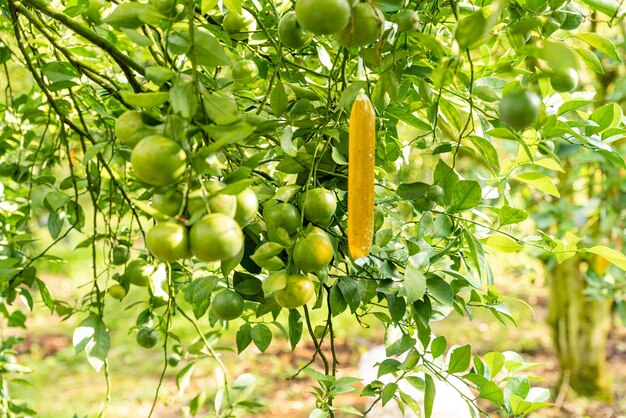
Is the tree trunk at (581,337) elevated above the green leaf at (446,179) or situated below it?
below

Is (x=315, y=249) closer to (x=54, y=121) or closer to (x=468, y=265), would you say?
(x=468, y=265)

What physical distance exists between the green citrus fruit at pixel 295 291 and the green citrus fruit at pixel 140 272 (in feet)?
1.63

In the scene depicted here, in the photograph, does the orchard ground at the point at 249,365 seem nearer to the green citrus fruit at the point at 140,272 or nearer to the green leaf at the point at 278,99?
the green citrus fruit at the point at 140,272

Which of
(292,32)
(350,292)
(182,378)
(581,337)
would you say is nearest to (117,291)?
(182,378)

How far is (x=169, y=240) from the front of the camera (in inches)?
15.9

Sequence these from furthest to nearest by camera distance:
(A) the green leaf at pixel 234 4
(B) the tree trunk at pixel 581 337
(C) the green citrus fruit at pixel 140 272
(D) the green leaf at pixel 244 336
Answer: (B) the tree trunk at pixel 581 337, (C) the green citrus fruit at pixel 140 272, (D) the green leaf at pixel 244 336, (A) the green leaf at pixel 234 4

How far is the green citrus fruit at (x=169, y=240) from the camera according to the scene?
402 millimetres

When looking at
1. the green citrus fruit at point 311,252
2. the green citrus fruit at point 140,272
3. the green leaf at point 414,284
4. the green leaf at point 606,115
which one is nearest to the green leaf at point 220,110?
the green citrus fruit at point 311,252

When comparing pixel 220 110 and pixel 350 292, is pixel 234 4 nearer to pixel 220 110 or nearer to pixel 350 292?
pixel 220 110

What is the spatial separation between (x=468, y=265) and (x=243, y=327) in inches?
11.7

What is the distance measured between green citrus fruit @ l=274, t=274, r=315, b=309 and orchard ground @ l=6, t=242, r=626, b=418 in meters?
2.46

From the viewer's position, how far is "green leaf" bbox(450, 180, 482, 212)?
62 centimetres

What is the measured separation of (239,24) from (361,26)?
0.96 ft

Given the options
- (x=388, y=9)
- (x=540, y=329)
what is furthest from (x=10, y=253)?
(x=540, y=329)
